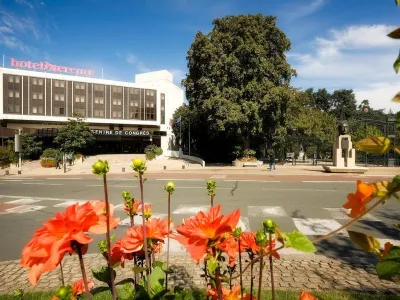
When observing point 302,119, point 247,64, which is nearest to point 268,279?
point 247,64

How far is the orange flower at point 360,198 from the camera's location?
0.63 meters

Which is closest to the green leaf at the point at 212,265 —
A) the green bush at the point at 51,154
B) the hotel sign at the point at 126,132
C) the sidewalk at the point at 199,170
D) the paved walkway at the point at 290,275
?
the paved walkway at the point at 290,275

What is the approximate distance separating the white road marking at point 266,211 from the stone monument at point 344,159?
14.6m

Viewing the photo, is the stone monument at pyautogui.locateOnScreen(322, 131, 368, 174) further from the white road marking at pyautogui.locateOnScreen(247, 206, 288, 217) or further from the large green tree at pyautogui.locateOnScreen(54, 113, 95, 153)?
the large green tree at pyautogui.locateOnScreen(54, 113, 95, 153)

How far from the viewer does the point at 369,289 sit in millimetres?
3766

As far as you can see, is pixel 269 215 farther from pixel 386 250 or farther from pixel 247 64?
pixel 247 64

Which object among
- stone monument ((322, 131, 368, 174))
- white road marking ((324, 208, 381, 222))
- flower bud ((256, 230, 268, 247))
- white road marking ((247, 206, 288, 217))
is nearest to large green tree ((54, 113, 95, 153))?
stone monument ((322, 131, 368, 174))

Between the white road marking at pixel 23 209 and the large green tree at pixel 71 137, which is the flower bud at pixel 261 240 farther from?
the large green tree at pixel 71 137

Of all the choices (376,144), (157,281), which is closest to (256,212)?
(157,281)

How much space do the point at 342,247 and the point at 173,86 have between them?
55186 mm

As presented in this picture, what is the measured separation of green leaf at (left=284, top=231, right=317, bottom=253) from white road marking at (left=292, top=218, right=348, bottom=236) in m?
6.22

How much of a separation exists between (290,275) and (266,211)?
14.3 ft

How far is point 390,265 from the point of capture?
67 cm

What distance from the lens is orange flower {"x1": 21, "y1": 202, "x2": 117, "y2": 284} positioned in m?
0.76
